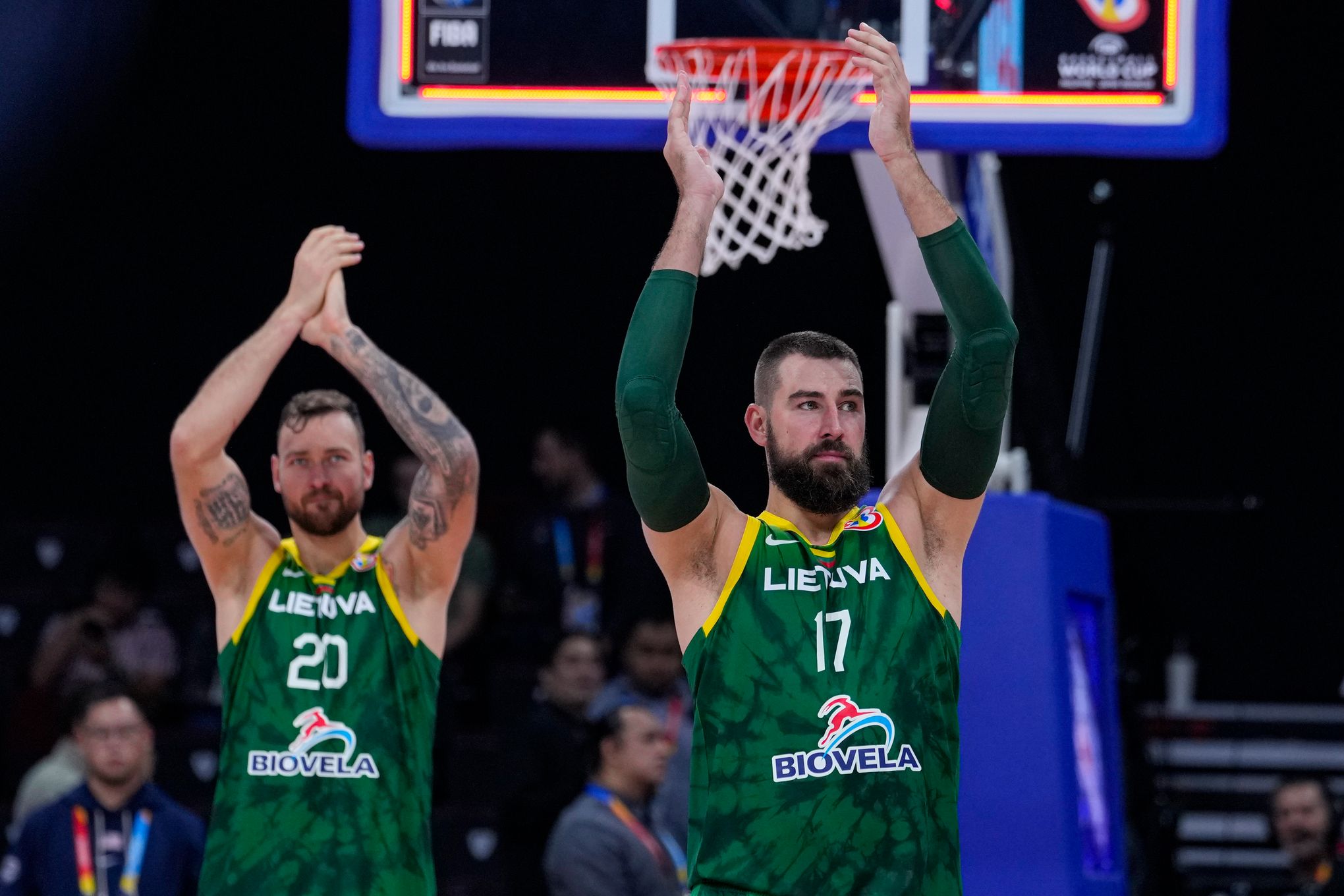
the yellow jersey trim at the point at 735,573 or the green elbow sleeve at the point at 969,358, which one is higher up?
the green elbow sleeve at the point at 969,358

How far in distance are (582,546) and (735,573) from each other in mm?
5950

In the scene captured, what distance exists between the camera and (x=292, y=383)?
12.1m

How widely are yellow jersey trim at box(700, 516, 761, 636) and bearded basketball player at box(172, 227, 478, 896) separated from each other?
1.22 meters

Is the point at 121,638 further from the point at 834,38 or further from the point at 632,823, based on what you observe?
the point at 834,38

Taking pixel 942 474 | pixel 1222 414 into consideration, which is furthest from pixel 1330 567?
pixel 942 474

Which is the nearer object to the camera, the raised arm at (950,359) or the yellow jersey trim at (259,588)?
the raised arm at (950,359)

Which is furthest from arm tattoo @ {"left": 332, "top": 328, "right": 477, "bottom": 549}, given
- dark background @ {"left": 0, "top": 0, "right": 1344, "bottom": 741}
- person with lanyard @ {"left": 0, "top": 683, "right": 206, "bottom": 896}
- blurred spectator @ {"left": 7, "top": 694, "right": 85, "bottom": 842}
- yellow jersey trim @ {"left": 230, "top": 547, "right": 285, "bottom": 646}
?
dark background @ {"left": 0, "top": 0, "right": 1344, "bottom": 741}

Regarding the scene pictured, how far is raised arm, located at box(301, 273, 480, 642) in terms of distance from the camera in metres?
4.89

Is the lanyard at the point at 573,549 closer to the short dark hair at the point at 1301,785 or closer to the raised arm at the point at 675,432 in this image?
the short dark hair at the point at 1301,785

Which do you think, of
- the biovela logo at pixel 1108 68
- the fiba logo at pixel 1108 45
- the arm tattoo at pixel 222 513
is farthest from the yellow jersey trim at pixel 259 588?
the fiba logo at pixel 1108 45

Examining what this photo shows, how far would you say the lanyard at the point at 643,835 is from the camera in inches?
276

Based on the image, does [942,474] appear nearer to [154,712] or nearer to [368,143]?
[368,143]

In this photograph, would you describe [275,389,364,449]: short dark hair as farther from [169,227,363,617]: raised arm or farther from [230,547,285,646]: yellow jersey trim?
[230,547,285,646]: yellow jersey trim

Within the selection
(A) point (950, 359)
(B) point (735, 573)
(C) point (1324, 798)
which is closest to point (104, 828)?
(B) point (735, 573)
